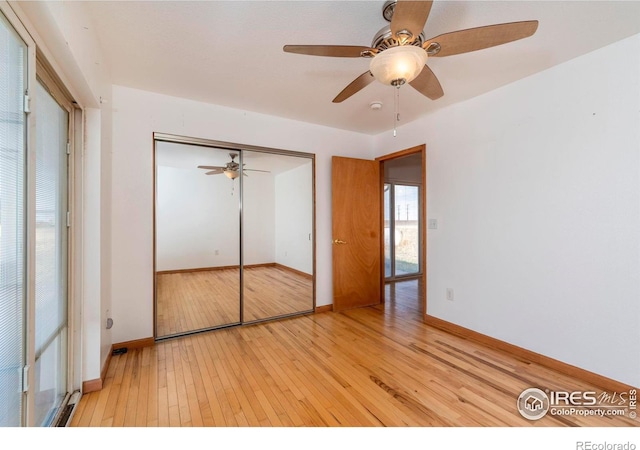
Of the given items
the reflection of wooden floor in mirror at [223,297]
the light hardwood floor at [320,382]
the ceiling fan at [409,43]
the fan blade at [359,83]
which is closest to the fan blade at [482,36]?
the ceiling fan at [409,43]

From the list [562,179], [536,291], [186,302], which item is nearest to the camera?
[562,179]

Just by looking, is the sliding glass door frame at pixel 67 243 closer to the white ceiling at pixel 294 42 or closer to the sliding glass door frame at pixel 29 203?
the sliding glass door frame at pixel 29 203

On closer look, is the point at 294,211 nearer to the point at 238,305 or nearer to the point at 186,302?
the point at 238,305

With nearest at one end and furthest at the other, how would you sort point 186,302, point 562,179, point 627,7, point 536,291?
point 627,7 < point 562,179 < point 536,291 < point 186,302

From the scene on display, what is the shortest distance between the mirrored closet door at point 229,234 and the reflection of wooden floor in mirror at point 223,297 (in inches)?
0.4

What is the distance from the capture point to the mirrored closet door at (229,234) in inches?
114

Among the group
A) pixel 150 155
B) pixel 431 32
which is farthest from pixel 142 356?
pixel 431 32

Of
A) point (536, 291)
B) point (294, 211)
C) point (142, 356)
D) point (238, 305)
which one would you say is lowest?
point (142, 356)

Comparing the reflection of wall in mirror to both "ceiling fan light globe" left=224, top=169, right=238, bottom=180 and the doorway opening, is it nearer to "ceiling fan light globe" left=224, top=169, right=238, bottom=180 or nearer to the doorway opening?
"ceiling fan light globe" left=224, top=169, right=238, bottom=180

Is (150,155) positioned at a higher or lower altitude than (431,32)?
lower

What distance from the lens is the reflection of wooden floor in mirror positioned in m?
2.93

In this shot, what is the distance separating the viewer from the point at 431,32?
1791mm

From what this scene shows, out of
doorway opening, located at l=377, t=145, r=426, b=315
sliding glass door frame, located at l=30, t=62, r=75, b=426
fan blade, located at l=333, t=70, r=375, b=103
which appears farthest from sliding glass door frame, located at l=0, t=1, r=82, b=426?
doorway opening, located at l=377, t=145, r=426, b=315

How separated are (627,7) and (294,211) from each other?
10.7ft
